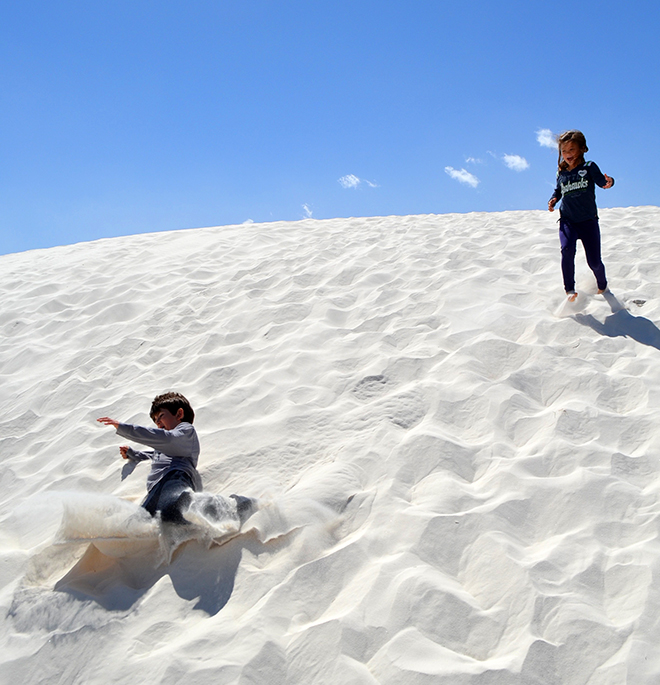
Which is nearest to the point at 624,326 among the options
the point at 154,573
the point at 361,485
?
the point at 361,485

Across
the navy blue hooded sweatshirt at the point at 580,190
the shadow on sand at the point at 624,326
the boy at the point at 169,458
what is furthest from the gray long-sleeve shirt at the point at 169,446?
the navy blue hooded sweatshirt at the point at 580,190

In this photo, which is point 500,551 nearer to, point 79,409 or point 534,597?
point 534,597

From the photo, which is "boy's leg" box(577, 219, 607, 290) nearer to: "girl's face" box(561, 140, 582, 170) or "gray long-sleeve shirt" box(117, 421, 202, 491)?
"girl's face" box(561, 140, 582, 170)

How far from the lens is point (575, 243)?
423 centimetres

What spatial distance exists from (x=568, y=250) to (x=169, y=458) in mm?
3359

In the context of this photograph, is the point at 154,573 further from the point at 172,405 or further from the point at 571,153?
the point at 571,153

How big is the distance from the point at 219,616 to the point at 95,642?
44 cm

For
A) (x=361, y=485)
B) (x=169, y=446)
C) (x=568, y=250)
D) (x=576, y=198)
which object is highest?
(x=576, y=198)

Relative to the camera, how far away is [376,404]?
3.23 metres

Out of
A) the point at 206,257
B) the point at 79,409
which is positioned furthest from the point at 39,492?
the point at 206,257

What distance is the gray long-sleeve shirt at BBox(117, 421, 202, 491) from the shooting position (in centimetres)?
258

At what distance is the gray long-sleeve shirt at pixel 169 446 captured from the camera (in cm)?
258

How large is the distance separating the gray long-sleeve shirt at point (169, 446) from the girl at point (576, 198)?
10.5ft

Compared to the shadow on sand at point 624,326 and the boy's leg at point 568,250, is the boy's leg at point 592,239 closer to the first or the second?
the boy's leg at point 568,250
